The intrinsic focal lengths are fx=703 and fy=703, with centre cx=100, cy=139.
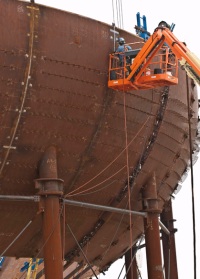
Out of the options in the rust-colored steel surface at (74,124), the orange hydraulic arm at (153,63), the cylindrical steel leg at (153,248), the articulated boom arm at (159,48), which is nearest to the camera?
the rust-colored steel surface at (74,124)

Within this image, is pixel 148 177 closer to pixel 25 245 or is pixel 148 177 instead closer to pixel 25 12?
pixel 25 245

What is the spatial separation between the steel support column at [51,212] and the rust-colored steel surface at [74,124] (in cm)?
38

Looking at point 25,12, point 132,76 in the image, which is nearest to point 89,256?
point 132,76

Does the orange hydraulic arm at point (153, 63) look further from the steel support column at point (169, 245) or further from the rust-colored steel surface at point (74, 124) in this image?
the steel support column at point (169, 245)

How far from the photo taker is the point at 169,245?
78.8 feet

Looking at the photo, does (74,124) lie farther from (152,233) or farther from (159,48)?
(152,233)

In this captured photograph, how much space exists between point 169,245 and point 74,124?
28.5ft

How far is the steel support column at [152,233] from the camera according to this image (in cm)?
1919

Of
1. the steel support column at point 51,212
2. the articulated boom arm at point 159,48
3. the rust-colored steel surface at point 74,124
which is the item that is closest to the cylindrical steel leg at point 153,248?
the rust-colored steel surface at point 74,124

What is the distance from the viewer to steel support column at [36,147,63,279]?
52.6 ft

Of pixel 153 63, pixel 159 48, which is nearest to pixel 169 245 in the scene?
pixel 153 63

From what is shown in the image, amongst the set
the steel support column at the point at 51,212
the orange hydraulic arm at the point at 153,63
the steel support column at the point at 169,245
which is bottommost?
the steel support column at the point at 51,212

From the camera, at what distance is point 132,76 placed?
54.3 ft

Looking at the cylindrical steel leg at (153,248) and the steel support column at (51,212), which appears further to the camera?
the cylindrical steel leg at (153,248)
